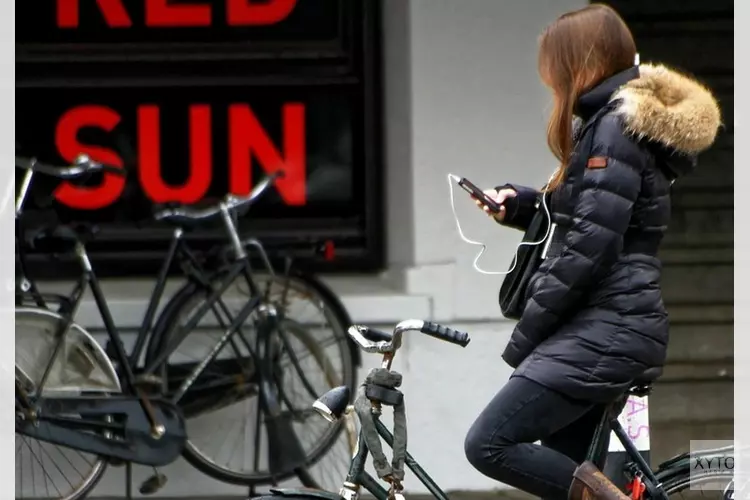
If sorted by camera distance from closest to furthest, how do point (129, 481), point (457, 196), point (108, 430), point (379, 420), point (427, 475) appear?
point (379, 420), point (427, 475), point (108, 430), point (129, 481), point (457, 196)

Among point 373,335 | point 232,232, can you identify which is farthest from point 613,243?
point 232,232

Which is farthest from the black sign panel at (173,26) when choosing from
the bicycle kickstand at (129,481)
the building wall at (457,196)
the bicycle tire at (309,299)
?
the bicycle kickstand at (129,481)

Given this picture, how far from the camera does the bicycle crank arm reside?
4836 mm

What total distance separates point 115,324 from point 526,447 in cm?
247

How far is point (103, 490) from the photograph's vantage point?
551 cm

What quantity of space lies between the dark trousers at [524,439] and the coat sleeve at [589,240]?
0.23m

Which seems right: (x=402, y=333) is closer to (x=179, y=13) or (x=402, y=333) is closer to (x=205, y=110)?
(x=205, y=110)

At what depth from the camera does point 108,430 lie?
16.2 ft

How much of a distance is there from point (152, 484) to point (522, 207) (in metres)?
2.30

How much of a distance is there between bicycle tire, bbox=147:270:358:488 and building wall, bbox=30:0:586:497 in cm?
19

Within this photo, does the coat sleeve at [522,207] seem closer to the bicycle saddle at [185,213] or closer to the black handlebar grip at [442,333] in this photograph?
the black handlebar grip at [442,333]

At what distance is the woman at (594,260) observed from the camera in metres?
3.46
